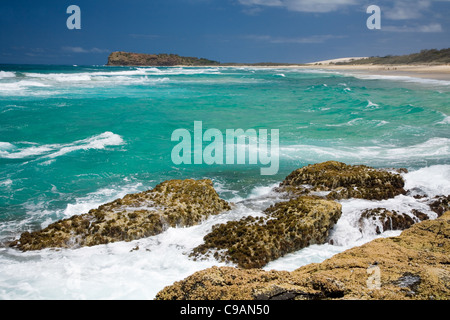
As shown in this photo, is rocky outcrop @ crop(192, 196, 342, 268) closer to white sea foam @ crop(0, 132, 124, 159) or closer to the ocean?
the ocean

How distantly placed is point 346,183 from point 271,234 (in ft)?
13.6

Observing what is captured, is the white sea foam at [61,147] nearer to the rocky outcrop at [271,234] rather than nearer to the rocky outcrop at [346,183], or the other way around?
the rocky outcrop at [346,183]

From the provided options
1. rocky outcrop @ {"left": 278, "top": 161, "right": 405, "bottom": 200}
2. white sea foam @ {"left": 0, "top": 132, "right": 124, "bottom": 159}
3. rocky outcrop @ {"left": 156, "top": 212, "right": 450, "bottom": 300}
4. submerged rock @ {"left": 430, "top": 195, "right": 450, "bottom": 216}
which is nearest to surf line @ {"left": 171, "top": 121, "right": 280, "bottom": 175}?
rocky outcrop @ {"left": 278, "top": 161, "right": 405, "bottom": 200}

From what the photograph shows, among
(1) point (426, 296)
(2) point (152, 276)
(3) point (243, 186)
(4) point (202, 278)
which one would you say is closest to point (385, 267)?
→ (1) point (426, 296)

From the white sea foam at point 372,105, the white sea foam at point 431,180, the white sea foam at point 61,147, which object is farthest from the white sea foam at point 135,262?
the white sea foam at point 372,105

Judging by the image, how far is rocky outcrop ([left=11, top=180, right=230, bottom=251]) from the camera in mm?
7648

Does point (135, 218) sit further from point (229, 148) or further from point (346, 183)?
point (229, 148)

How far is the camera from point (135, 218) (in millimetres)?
8195

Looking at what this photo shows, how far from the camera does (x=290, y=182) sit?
1114cm

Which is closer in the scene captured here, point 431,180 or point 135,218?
point 135,218

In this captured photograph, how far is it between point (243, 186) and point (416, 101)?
25853 millimetres

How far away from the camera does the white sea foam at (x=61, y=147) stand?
1522cm

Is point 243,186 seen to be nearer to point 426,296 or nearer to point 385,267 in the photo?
point 385,267

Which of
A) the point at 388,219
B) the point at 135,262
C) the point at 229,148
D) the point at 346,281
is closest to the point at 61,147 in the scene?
the point at 229,148
